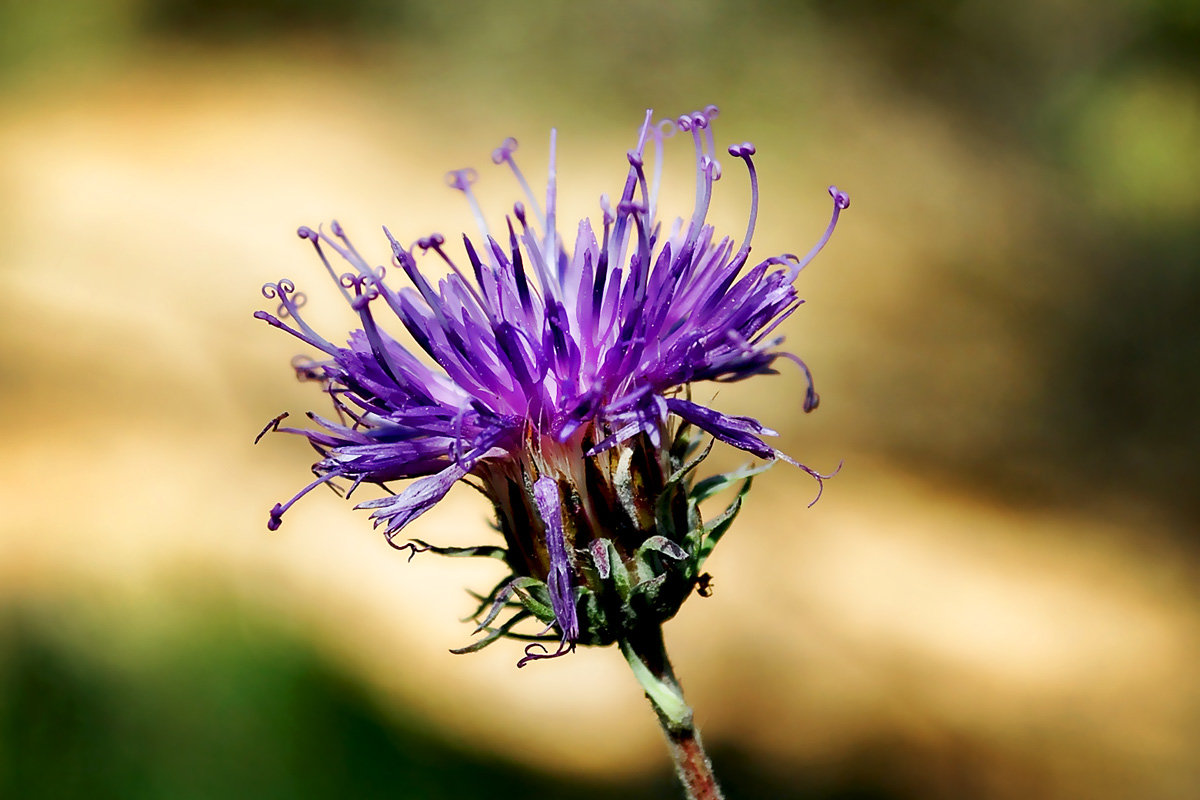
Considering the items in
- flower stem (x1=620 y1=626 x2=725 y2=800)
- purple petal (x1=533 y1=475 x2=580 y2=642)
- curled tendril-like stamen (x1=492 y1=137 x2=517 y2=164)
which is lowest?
flower stem (x1=620 y1=626 x2=725 y2=800)

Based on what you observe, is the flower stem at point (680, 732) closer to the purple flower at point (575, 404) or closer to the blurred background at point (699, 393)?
the purple flower at point (575, 404)

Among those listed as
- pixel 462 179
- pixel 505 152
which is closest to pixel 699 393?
pixel 462 179

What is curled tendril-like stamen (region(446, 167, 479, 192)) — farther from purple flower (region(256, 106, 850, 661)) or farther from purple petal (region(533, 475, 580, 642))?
purple petal (region(533, 475, 580, 642))

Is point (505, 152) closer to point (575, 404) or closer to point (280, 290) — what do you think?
point (280, 290)

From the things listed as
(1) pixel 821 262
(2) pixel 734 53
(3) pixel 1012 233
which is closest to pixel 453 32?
(2) pixel 734 53

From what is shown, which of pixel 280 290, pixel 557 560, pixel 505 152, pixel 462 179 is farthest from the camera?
pixel 462 179

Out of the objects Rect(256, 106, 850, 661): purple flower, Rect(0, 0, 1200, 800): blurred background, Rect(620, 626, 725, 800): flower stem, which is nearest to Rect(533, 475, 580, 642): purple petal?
Rect(256, 106, 850, 661): purple flower
